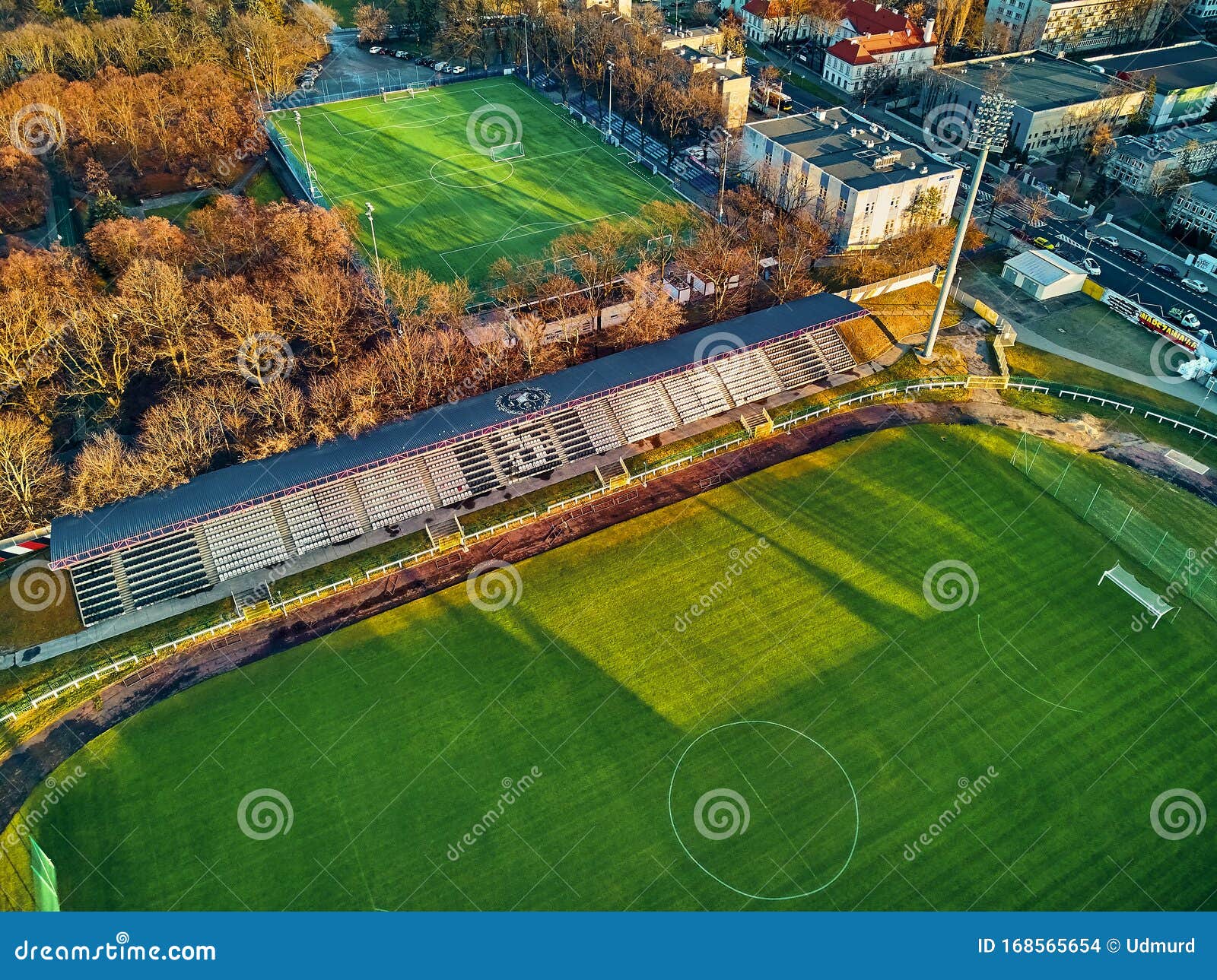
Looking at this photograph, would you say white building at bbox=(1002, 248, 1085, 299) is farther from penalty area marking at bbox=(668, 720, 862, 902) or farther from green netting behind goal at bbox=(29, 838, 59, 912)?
green netting behind goal at bbox=(29, 838, 59, 912)

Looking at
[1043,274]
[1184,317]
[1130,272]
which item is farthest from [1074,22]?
[1184,317]

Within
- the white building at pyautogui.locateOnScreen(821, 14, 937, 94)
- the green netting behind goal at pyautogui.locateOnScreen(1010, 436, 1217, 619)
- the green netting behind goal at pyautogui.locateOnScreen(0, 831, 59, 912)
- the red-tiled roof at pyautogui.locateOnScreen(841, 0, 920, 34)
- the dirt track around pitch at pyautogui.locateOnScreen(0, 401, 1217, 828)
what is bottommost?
the green netting behind goal at pyautogui.locateOnScreen(0, 831, 59, 912)

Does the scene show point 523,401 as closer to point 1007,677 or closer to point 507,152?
point 1007,677

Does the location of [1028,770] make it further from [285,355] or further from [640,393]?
[285,355]

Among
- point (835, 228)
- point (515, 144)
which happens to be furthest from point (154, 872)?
point (515, 144)

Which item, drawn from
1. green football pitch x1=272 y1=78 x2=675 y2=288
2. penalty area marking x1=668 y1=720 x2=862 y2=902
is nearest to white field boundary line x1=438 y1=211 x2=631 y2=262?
green football pitch x1=272 y1=78 x2=675 y2=288

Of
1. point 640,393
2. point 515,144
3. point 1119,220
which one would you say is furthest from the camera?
point 515,144
